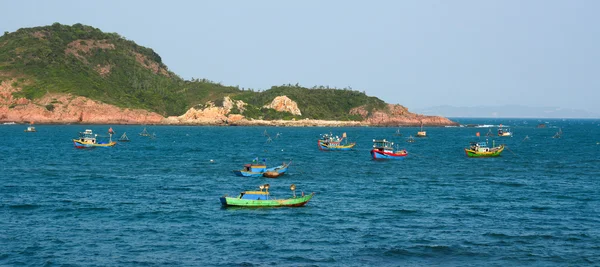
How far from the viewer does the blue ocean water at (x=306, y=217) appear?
37.9 metres

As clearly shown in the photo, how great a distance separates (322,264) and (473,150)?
7716cm

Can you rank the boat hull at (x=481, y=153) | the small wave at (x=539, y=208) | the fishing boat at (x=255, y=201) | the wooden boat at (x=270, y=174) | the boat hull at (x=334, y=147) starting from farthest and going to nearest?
the boat hull at (x=334, y=147)
the boat hull at (x=481, y=153)
the wooden boat at (x=270, y=174)
the small wave at (x=539, y=208)
the fishing boat at (x=255, y=201)

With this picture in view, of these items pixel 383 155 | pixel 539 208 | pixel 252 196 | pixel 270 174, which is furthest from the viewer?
pixel 383 155

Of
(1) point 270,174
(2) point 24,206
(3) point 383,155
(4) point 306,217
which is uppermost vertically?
(3) point 383,155

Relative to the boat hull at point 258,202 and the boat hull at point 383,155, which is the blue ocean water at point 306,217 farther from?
the boat hull at point 383,155

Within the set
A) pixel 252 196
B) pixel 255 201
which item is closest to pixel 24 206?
pixel 252 196

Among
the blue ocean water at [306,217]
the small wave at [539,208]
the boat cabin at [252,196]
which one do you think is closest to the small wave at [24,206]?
the blue ocean water at [306,217]

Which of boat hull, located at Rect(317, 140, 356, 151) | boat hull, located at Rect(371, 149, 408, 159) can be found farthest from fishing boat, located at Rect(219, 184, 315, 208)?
boat hull, located at Rect(317, 140, 356, 151)

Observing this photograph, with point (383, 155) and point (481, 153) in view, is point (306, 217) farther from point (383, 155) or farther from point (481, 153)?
point (481, 153)

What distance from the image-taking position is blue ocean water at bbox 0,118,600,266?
3794 cm

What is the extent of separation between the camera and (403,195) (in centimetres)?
6150

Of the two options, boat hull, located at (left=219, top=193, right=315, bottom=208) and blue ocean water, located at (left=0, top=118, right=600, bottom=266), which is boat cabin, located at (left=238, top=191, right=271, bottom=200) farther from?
blue ocean water, located at (left=0, top=118, right=600, bottom=266)

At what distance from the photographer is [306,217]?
161ft

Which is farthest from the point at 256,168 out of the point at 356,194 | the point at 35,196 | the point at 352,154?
the point at 352,154
